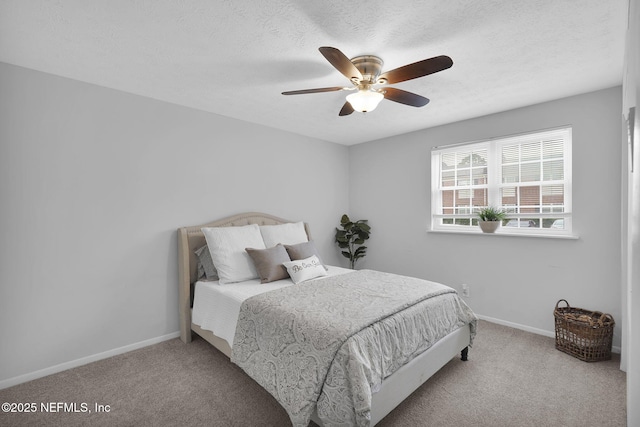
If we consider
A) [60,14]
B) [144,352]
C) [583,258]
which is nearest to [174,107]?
[60,14]

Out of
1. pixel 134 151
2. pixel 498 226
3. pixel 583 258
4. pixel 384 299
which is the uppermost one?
pixel 134 151

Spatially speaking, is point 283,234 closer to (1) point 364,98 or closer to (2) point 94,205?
(2) point 94,205

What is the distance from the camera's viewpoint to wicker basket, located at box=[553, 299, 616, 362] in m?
2.50

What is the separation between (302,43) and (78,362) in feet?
10.1

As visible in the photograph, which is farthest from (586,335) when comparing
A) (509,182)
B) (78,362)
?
(78,362)

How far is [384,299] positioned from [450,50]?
5.97ft

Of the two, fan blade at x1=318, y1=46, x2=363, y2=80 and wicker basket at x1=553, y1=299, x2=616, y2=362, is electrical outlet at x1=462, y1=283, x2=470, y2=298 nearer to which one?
wicker basket at x1=553, y1=299, x2=616, y2=362

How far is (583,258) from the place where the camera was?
9.36 ft

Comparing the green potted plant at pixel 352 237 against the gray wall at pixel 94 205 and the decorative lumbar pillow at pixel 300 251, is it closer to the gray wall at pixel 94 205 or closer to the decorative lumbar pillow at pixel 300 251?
the decorative lumbar pillow at pixel 300 251

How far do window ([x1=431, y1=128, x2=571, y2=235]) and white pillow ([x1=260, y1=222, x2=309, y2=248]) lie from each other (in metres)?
1.78

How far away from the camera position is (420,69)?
71.9 inches

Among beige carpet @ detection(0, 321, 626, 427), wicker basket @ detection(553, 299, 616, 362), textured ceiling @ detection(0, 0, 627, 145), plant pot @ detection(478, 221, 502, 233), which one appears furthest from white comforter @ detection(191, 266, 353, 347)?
wicker basket @ detection(553, 299, 616, 362)

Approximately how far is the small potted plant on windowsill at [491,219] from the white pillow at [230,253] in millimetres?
2560

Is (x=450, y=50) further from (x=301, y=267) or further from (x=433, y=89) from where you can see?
(x=301, y=267)
